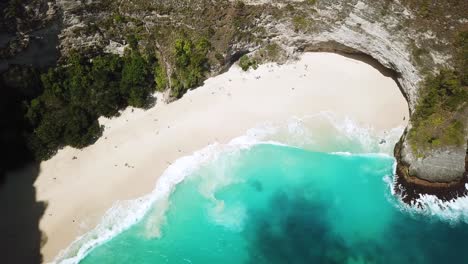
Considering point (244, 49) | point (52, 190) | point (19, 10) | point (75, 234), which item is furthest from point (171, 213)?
point (19, 10)

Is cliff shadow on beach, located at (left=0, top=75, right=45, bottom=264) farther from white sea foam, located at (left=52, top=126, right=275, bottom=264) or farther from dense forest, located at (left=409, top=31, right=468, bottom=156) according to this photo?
dense forest, located at (left=409, top=31, right=468, bottom=156)

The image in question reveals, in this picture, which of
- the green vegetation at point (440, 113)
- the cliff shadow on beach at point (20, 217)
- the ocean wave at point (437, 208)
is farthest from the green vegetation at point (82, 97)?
the ocean wave at point (437, 208)

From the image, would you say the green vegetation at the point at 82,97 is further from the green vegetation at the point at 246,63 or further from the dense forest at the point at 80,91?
the green vegetation at the point at 246,63

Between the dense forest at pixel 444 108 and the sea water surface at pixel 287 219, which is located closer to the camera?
the sea water surface at pixel 287 219

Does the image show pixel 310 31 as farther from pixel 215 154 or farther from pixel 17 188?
pixel 17 188

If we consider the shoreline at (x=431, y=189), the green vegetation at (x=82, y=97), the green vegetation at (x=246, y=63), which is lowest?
the shoreline at (x=431, y=189)

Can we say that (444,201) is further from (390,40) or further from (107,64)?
(107,64)

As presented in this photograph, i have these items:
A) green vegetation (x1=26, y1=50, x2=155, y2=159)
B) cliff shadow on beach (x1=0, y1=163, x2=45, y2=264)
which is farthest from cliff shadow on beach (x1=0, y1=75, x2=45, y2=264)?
green vegetation (x1=26, y1=50, x2=155, y2=159)

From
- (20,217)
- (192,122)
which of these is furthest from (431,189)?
(20,217)
